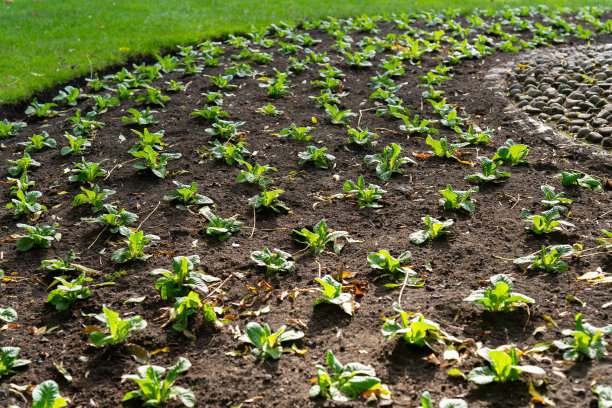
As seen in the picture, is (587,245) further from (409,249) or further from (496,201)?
(409,249)

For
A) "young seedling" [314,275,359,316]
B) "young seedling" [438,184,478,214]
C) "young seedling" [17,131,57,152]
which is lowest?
"young seedling" [17,131,57,152]

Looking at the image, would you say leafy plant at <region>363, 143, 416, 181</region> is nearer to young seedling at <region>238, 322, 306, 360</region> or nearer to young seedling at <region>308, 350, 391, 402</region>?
young seedling at <region>238, 322, 306, 360</region>

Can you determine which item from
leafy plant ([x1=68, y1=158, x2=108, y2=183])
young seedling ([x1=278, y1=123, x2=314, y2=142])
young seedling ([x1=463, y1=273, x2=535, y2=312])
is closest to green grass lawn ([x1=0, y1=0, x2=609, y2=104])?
leafy plant ([x1=68, y1=158, x2=108, y2=183])

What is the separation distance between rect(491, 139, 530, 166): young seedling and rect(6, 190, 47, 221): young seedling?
352cm

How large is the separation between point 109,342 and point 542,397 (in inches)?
77.0

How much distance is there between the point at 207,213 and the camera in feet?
12.1

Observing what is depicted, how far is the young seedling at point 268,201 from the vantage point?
3811mm

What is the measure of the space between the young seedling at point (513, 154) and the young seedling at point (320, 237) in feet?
5.72

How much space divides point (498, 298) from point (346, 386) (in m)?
0.93

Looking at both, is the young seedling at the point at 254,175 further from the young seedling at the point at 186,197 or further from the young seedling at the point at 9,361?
the young seedling at the point at 9,361

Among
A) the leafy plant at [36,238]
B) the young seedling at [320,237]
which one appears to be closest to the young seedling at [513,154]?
the young seedling at [320,237]

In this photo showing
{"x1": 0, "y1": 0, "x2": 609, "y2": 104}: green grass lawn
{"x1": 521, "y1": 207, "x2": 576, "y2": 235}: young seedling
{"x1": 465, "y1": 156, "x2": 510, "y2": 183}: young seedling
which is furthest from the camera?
{"x1": 0, "y1": 0, "x2": 609, "y2": 104}: green grass lawn

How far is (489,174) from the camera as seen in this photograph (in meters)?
4.12

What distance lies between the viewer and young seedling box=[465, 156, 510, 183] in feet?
13.3
